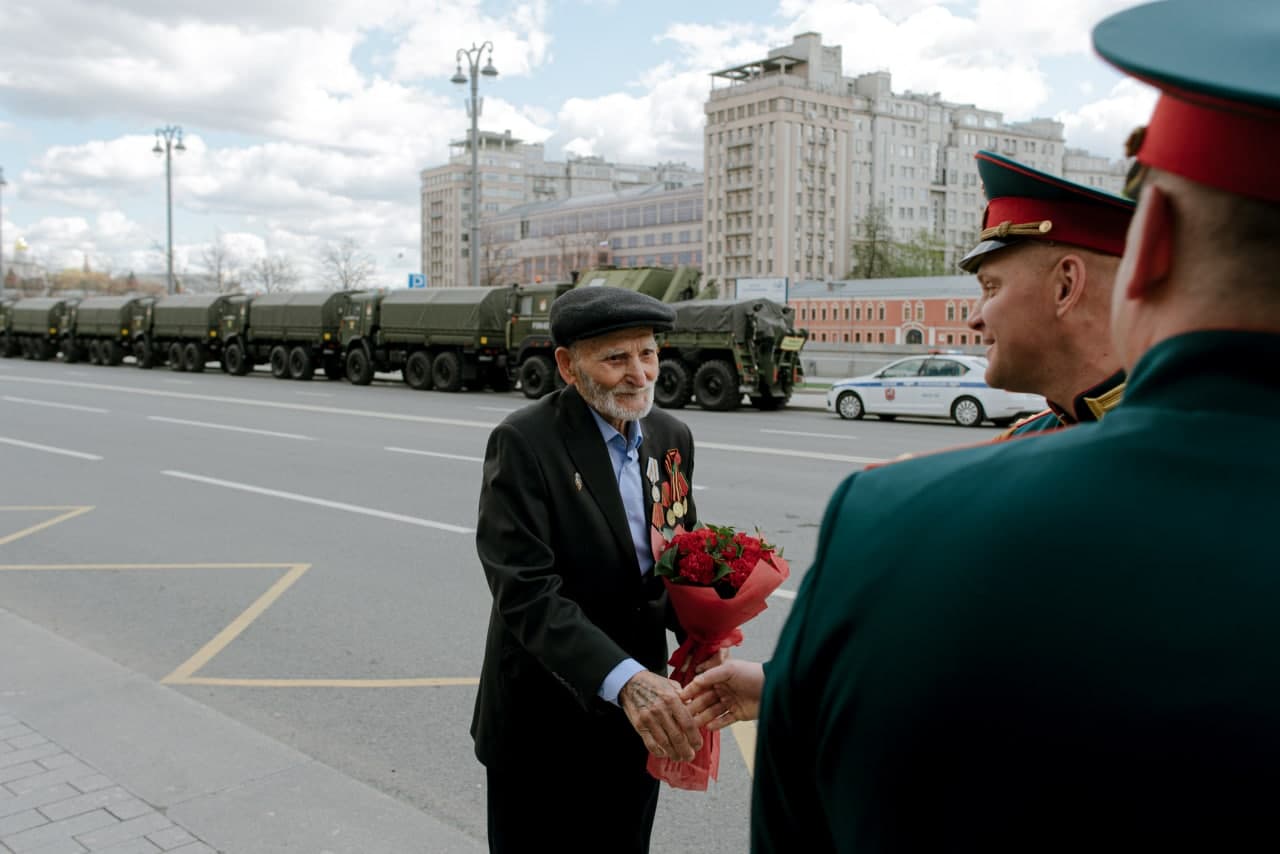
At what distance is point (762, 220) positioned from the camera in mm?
125125

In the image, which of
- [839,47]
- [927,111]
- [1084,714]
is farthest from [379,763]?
[927,111]

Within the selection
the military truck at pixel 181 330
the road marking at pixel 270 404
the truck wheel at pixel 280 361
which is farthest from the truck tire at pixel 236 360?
the road marking at pixel 270 404

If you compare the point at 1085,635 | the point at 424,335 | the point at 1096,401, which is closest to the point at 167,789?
the point at 1096,401

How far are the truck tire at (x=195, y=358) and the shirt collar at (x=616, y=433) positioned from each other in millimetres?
36920

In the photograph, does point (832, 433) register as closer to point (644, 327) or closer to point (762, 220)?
point (644, 327)

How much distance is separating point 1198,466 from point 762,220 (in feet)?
418

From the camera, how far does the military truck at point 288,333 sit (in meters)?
32.2

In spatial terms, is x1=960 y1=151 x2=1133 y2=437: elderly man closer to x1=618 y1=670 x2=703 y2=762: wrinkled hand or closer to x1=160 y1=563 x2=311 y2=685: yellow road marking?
x1=618 y1=670 x2=703 y2=762: wrinkled hand

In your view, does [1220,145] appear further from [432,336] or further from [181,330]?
[181,330]

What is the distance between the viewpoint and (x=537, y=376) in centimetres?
2553

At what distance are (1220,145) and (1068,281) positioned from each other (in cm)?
126

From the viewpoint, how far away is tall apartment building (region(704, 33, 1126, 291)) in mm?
121250

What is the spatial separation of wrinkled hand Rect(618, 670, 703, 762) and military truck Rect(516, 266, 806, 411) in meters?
19.9

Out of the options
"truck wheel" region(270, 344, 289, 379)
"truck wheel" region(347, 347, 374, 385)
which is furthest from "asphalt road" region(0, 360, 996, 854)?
"truck wheel" region(270, 344, 289, 379)
